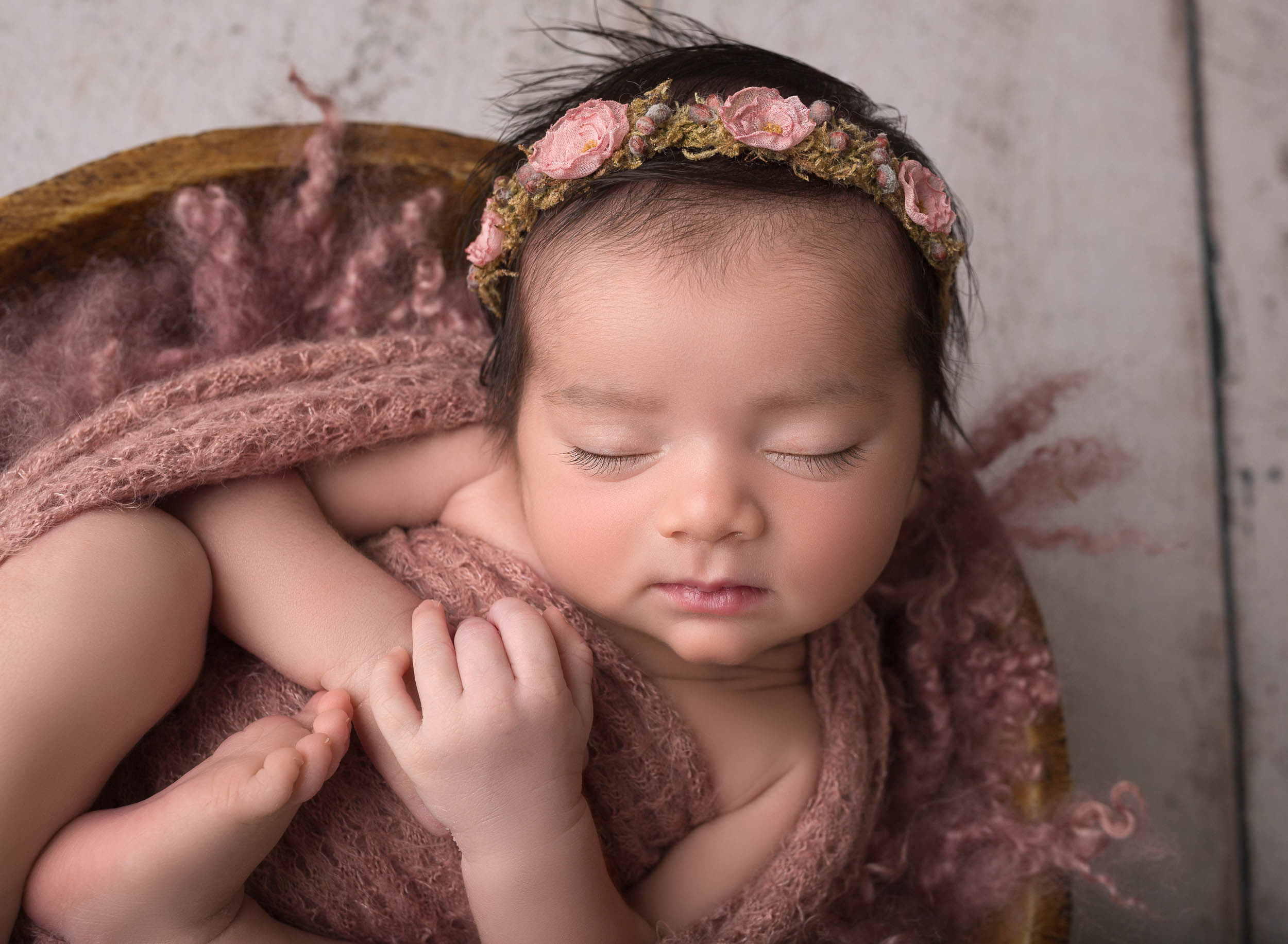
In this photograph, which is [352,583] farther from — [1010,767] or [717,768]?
[1010,767]

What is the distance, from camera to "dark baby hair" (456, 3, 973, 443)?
0.70m

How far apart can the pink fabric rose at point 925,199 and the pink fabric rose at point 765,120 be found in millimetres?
86

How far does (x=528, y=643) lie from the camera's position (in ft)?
2.39

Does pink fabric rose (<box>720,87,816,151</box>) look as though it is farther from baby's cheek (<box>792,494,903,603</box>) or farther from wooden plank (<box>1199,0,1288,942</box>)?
wooden plank (<box>1199,0,1288,942</box>)

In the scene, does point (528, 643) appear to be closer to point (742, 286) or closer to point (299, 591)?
point (299, 591)

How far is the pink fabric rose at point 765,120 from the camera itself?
0.69 meters

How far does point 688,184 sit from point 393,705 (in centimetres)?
39

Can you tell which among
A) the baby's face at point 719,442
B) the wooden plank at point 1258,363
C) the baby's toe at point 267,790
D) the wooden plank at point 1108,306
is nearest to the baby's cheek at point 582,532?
the baby's face at point 719,442

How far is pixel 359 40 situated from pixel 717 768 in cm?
99

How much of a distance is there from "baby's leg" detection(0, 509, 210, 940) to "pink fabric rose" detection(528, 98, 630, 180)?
0.37 metres

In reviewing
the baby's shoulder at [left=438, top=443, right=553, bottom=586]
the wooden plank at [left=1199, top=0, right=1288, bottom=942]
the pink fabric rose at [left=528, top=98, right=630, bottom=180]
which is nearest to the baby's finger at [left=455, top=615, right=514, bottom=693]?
the baby's shoulder at [left=438, top=443, right=553, bottom=586]

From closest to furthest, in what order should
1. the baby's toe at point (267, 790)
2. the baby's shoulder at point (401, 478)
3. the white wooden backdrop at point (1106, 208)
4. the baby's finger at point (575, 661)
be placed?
the baby's toe at point (267, 790)
the baby's finger at point (575, 661)
the baby's shoulder at point (401, 478)
the white wooden backdrop at point (1106, 208)

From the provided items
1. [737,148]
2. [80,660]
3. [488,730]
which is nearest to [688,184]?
[737,148]

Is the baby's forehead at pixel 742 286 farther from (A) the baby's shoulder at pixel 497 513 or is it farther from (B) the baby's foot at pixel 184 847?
(B) the baby's foot at pixel 184 847
